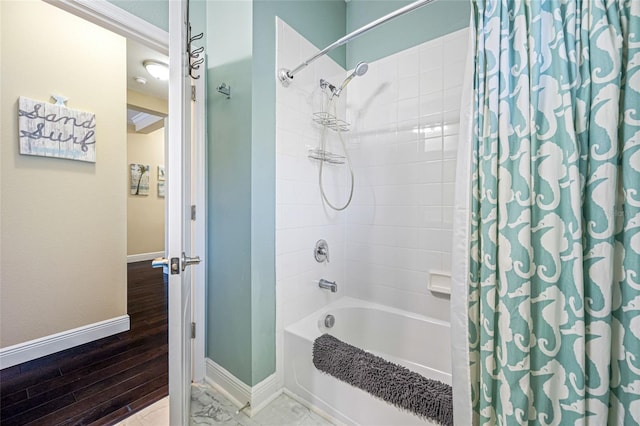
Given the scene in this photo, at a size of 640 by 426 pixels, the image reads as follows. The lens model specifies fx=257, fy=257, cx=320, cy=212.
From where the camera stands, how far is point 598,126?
671 millimetres

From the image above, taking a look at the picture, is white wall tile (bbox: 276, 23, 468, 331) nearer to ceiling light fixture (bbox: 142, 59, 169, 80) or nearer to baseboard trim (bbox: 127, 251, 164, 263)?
ceiling light fixture (bbox: 142, 59, 169, 80)

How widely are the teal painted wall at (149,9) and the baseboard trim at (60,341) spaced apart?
2.22 m

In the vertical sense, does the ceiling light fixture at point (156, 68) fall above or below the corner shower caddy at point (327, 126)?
above

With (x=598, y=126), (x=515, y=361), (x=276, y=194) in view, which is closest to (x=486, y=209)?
(x=598, y=126)

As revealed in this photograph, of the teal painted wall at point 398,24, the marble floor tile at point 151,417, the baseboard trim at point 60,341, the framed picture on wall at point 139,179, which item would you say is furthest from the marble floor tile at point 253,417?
the framed picture on wall at point 139,179

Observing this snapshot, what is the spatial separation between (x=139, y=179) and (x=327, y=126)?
439cm

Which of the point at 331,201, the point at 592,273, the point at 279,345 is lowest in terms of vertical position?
the point at 279,345

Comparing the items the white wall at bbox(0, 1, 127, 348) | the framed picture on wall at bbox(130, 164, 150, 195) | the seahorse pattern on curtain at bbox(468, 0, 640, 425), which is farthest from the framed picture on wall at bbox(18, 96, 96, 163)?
the framed picture on wall at bbox(130, 164, 150, 195)

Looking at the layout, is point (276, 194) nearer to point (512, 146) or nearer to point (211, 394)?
point (512, 146)

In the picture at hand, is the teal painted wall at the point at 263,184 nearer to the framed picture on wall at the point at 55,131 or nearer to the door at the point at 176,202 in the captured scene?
the door at the point at 176,202

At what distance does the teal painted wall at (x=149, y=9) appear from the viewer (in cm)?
129

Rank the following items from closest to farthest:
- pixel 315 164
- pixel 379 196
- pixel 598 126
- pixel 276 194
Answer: pixel 598 126, pixel 276 194, pixel 315 164, pixel 379 196

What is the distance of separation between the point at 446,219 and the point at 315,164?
0.93 metres

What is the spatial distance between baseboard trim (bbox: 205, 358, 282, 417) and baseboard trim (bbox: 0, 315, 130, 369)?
1.16 metres
